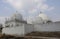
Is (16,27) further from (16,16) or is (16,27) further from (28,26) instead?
(16,16)

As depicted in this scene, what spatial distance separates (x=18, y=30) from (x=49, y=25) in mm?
7328

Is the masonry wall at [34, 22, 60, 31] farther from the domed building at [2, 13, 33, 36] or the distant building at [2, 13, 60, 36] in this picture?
the domed building at [2, 13, 33, 36]

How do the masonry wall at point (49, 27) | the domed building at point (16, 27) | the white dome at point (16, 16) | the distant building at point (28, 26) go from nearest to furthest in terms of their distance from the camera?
the masonry wall at point (49, 27)
the distant building at point (28, 26)
the domed building at point (16, 27)
the white dome at point (16, 16)

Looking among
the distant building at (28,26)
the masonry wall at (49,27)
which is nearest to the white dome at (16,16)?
the distant building at (28,26)

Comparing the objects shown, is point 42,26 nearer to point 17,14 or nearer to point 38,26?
point 38,26

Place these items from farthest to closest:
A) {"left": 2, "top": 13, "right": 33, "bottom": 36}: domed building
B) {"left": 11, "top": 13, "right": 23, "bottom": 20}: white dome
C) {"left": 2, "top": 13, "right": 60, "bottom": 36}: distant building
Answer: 1. {"left": 11, "top": 13, "right": 23, "bottom": 20}: white dome
2. {"left": 2, "top": 13, "right": 33, "bottom": 36}: domed building
3. {"left": 2, "top": 13, "right": 60, "bottom": 36}: distant building

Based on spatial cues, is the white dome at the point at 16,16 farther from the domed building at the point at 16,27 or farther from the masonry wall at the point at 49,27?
the masonry wall at the point at 49,27

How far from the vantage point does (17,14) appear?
36.7m

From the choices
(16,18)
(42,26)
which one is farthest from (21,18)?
(42,26)

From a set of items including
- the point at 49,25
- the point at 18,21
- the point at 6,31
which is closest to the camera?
the point at 49,25

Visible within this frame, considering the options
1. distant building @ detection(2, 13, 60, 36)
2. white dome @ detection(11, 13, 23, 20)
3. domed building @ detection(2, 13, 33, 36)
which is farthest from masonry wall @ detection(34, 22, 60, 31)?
Answer: white dome @ detection(11, 13, 23, 20)

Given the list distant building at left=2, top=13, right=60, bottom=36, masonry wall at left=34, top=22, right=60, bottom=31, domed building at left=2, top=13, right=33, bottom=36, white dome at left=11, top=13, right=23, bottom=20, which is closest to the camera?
masonry wall at left=34, top=22, right=60, bottom=31

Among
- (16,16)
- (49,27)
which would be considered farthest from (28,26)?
(16,16)

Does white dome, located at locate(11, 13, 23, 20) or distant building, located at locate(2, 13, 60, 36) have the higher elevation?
white dome, located at locate(11, 13, 23, 20)
